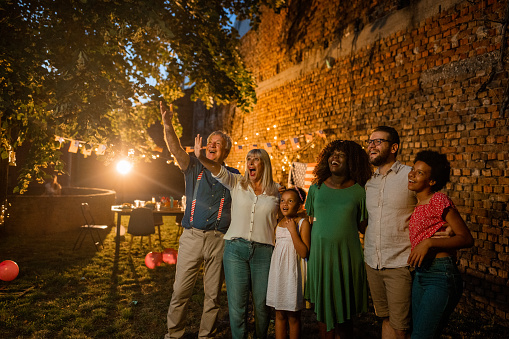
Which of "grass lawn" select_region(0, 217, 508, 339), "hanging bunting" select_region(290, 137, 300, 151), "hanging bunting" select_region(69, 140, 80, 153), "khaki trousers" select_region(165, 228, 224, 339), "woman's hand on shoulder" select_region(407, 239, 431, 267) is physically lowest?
"grass lawn" select_region(0, 217, 508, 339)

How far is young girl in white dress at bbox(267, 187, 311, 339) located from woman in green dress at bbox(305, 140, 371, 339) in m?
0.15

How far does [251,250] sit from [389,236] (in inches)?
45.1

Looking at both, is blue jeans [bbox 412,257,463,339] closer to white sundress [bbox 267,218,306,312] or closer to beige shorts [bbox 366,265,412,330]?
beige shorts [bbox 366,265,412,330]

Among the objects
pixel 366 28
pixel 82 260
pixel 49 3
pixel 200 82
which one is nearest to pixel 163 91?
pixel 200 82

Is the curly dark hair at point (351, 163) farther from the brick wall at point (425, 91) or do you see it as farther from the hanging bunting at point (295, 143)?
the hanging bunting at point (295, 143)

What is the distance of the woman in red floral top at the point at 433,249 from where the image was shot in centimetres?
193

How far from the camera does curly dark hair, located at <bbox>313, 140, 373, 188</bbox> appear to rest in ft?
8.63

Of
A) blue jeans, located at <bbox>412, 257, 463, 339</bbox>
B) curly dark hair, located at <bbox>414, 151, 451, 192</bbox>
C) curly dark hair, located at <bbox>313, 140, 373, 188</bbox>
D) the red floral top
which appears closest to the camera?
blue jeans, located at <bbox>412, 257, 463, 339</bbox>

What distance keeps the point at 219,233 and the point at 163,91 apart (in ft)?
19.1

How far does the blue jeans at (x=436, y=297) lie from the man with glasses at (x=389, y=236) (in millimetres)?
234

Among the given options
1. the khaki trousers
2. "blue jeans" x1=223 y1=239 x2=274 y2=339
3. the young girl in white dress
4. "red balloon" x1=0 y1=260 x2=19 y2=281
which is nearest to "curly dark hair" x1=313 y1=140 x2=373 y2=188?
the young girl in white dress

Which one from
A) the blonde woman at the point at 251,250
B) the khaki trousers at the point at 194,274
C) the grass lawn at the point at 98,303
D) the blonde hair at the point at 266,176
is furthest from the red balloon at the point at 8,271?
the blonde hair at the point at 266,176

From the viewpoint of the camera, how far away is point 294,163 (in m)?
7.63

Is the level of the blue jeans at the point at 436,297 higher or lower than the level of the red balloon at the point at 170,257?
higher
